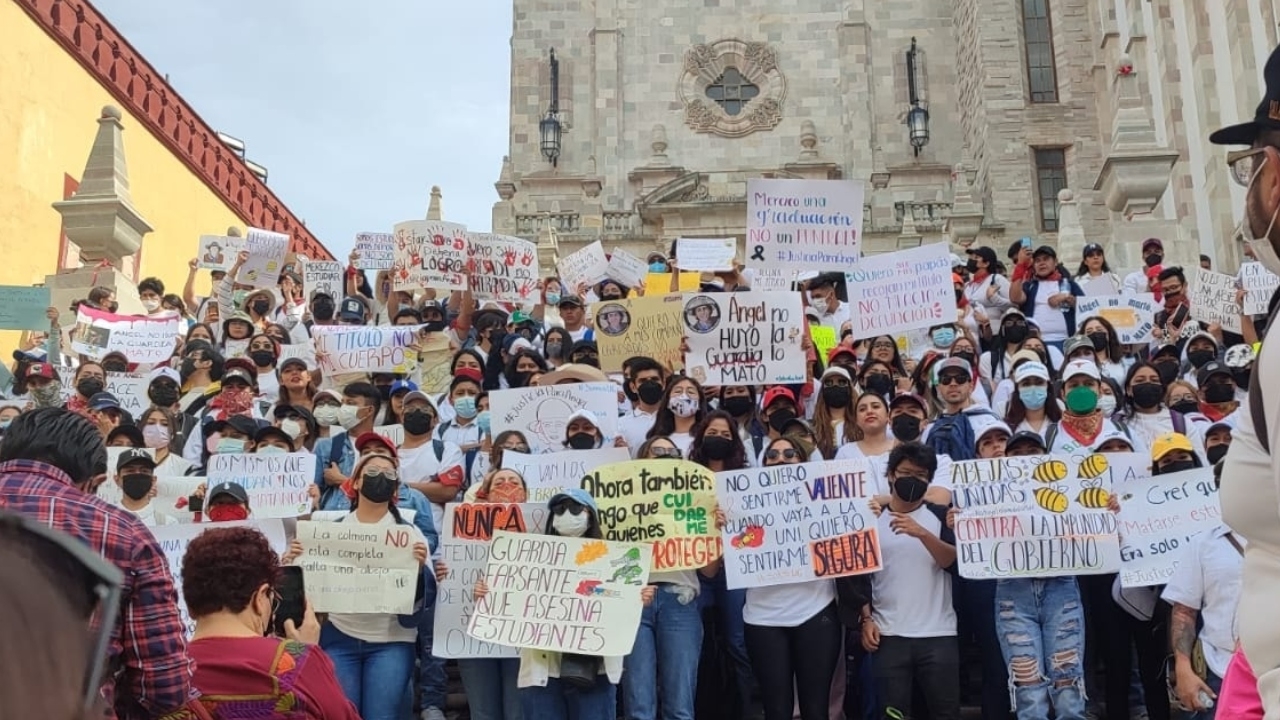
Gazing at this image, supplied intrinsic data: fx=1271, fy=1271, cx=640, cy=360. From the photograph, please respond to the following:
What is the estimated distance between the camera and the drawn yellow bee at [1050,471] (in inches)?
280

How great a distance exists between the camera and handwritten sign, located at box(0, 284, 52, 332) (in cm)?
1375

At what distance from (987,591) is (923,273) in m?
4.39

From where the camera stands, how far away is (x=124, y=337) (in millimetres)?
13039

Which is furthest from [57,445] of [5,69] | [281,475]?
[5,69]

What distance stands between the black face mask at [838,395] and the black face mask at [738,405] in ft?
2.67

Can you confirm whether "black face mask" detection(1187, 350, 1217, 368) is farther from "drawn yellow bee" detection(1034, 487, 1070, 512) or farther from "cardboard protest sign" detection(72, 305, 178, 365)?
"cardboard protest sign" detection(72, 305, 178, 365)

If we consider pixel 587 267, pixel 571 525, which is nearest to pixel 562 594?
pixel 571 525

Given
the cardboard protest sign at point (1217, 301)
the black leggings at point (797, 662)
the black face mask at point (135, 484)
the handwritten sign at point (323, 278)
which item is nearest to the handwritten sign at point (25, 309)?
the handwritten sign at point (323, 278)

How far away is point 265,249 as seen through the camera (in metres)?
15.9

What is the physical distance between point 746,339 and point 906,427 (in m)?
2.31

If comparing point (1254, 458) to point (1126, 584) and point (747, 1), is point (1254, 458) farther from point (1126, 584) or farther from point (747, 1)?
point (747, 1)

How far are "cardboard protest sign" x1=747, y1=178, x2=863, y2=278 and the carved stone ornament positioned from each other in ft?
78.0

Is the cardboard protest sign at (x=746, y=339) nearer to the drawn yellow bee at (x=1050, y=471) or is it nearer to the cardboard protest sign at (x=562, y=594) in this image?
the drawn yellow bee at (x=1050, y=471)

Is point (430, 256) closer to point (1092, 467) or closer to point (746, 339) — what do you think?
point (746, 339)
